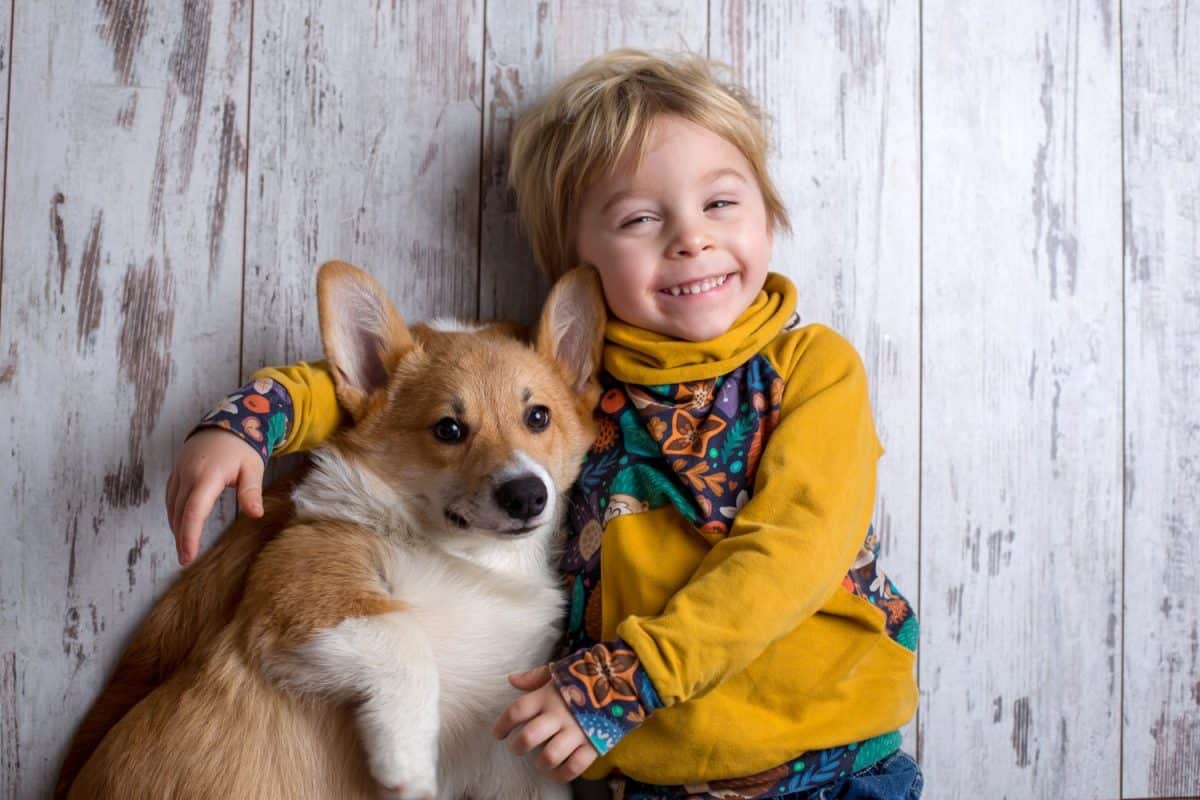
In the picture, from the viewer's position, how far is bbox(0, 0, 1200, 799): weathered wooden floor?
5.78 ft

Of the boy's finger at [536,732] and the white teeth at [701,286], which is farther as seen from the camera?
the white teeth at [701,286]

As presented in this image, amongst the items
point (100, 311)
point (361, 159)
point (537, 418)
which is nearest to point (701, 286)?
point (537, 418)

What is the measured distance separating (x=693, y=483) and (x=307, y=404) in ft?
2.17

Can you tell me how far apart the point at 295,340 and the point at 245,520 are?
1.20 feet

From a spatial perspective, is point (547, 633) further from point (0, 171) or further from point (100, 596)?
point (0, 171)

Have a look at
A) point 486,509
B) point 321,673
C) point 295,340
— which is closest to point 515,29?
point 295,340

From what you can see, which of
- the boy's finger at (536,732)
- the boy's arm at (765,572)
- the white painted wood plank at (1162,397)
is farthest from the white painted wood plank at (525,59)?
the white painted wood plank at (1162,397)

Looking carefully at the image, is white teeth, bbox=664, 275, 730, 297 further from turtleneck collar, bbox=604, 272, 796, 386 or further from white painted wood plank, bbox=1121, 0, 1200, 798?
white painted wood plank, bbox=1121, 0, 1200, 798

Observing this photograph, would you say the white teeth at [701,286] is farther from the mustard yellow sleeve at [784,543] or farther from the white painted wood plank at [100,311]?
the white painted wood plank at [100,311]

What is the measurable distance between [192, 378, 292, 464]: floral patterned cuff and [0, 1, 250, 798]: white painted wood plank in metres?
0.35

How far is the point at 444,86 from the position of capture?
73.5 inches

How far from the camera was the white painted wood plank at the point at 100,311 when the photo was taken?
5.72 feet

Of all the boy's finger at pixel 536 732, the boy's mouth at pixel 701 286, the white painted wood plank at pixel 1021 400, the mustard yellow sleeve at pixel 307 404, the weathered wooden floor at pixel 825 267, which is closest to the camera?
the boy's finger at pixel 536 732

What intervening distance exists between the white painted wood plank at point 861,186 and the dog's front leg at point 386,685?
3.46ft
